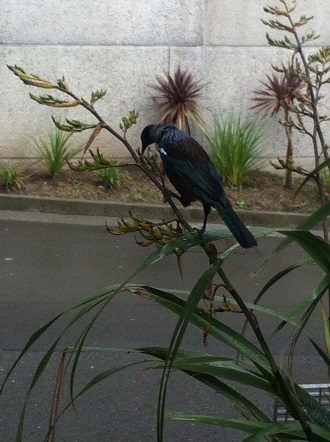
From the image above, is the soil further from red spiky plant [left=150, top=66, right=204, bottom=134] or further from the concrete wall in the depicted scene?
red spiky plant [left=150, top=66, right=204, bottom=134]

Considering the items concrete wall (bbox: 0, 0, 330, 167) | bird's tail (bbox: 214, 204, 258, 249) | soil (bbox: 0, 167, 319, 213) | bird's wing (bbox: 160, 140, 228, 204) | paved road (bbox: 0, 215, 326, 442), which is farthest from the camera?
concrete wall (bbox: 0, 0, 330, 167)

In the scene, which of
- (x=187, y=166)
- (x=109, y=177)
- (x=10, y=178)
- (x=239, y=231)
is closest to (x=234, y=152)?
(x=109, y=177)

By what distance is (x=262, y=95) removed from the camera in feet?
37.3

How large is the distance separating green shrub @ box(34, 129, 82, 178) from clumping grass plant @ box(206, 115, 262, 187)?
59.2 inches

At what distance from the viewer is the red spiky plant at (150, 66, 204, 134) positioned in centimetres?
1087

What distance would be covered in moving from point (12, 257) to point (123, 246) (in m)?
1.10

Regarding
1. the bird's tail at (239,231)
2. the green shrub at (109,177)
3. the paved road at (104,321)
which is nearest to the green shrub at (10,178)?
the paved road at (104,321)

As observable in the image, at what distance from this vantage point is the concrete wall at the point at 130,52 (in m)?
11.3

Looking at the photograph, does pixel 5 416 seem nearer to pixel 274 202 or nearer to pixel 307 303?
pixel 307 303

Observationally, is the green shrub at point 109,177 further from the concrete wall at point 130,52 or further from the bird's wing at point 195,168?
the bird's wing at point 195,168

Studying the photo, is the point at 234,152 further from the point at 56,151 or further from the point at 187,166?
the point at 187,166

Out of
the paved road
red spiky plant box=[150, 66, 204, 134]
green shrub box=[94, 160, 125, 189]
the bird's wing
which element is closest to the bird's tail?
the bird's wing

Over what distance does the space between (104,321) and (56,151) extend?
4222 mm

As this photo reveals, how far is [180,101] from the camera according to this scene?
10945 millimetres
